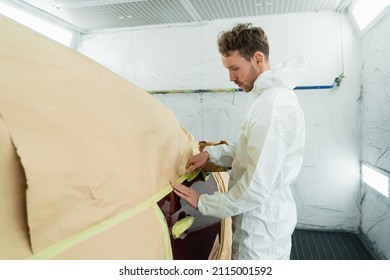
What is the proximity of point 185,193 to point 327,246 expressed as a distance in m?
2.07

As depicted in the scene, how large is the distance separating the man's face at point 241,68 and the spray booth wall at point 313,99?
174 cm

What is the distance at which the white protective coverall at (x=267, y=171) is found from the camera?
2.96 feet

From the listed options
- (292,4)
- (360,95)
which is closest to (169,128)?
(292,4)

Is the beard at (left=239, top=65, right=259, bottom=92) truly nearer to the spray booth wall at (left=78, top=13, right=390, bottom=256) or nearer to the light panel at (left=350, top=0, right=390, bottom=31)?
the light panel at (left=350, top=0, right=390, bottom=31)

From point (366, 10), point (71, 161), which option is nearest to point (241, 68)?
point (71, 161)

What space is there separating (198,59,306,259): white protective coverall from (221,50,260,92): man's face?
2.3 inches

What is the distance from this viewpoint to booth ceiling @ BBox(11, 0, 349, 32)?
238 centimetres

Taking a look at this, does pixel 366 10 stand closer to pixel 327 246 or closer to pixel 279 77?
pixel 279 77

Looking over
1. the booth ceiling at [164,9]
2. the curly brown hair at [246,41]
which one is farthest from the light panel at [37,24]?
the curly brown hair at [246,41]

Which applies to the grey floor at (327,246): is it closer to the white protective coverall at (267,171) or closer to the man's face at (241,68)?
the white protective coverall at (267,171)

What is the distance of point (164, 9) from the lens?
2545mm

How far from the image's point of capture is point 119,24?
9.81 feet
